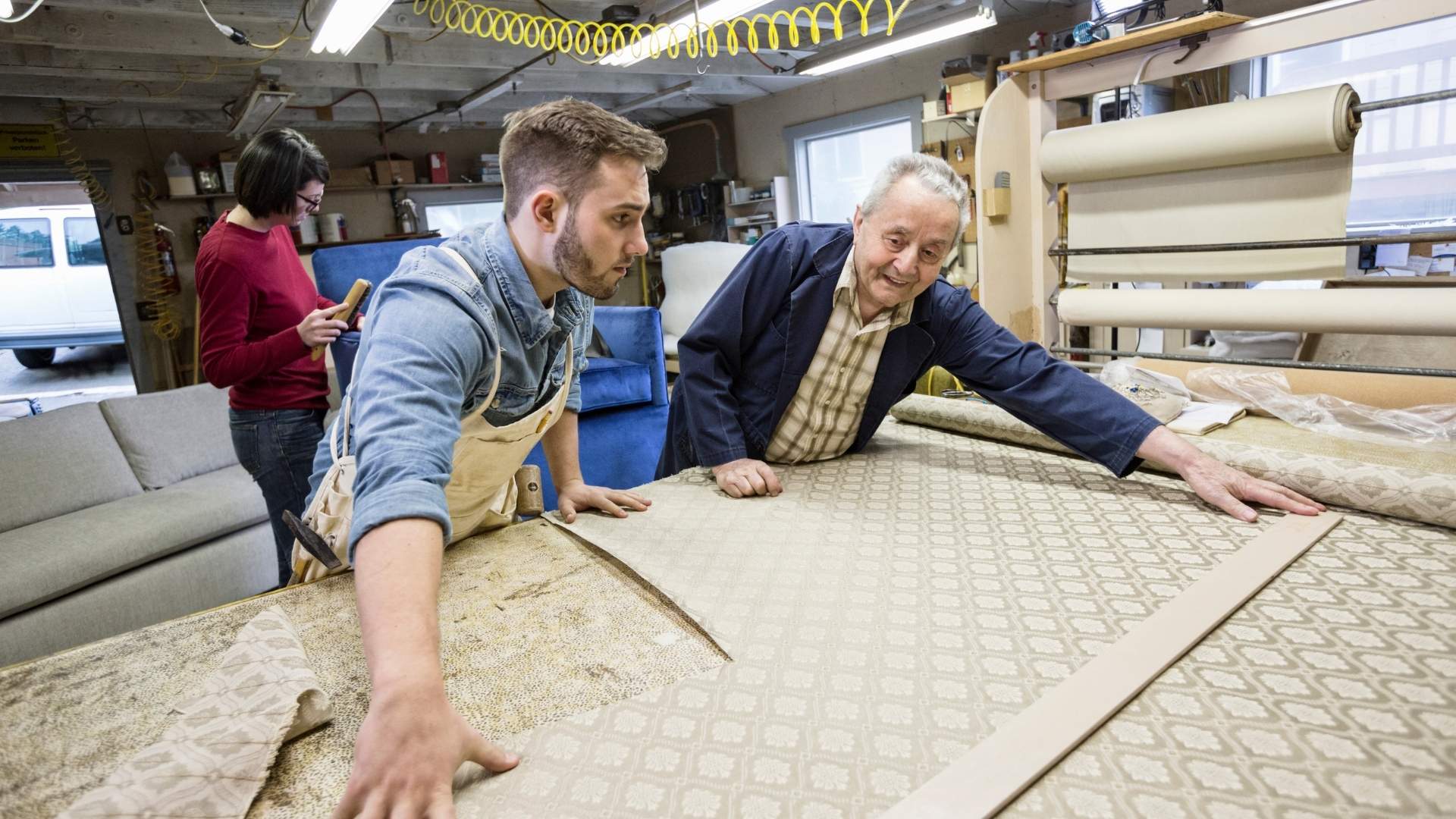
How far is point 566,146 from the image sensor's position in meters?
1.03

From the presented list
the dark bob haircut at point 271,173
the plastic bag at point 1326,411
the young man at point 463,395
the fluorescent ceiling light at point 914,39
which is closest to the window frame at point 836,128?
the fluorescent ceiling light at point 914,39

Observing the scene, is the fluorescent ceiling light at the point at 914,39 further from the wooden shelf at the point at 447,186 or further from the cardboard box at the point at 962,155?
the wooden shelf at the point at 447,186

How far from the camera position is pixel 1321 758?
67 centimetres

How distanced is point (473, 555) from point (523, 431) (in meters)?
0.22

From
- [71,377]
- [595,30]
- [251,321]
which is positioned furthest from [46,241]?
[251,321]

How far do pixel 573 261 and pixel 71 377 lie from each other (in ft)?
27.7

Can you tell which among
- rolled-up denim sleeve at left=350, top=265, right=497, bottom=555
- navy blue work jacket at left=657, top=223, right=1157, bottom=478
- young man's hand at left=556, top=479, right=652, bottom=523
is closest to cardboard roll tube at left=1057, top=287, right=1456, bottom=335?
navy blue work jacket at left=657, top=223, right=1157, bottom=478

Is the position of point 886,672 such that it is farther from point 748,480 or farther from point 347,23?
point 347,23

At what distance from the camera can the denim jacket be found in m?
0.79

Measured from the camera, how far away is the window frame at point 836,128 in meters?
6.16

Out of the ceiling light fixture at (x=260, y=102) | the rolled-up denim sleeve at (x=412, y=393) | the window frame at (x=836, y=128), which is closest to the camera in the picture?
the rolled-up denim sleeve at (x=412, y=393)

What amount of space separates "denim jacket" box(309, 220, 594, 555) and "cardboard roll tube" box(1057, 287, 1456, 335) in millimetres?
1299

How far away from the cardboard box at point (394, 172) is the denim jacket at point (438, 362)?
23.5 ft

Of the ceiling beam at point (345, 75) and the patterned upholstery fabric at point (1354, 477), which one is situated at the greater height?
the ceiling beam at point (345, 75)
